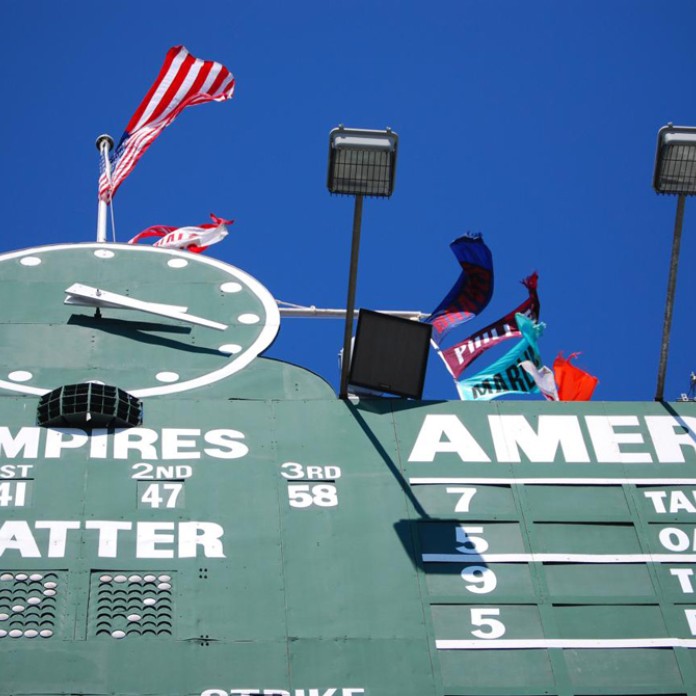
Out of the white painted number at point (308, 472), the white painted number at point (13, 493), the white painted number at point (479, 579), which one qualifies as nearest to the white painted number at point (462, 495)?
the white painted number at point (479, 579)

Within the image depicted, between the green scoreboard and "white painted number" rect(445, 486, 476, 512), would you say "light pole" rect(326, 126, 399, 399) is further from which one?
"white painted number" rect(445, 486, 476, 512)

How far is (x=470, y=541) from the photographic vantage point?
41.7ft

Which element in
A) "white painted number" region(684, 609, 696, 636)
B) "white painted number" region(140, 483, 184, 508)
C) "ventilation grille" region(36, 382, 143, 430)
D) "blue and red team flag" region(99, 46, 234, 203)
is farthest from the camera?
"blue and red team flag" region(99, 46, 234, 203)

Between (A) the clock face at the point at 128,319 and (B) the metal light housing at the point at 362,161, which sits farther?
(A) the clock face at the point at 128,319

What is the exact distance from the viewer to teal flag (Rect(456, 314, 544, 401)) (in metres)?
18.8

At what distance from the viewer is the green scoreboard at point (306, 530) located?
37.8ft

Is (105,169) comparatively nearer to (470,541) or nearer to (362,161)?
(362,161)

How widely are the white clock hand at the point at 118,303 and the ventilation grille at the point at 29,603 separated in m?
3.97

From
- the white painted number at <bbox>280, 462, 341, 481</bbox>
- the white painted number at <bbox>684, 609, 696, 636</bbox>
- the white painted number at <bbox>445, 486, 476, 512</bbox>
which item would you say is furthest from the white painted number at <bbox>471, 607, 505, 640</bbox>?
the white painted number at <bbox>280, 462, 341, 481</bbox>

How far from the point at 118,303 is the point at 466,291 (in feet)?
19.6

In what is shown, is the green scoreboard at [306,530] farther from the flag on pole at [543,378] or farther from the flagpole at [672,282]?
the flag on pole at [543,378]

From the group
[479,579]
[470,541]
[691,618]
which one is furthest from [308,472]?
[691,618]

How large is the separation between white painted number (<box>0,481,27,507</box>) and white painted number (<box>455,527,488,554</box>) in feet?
11.9

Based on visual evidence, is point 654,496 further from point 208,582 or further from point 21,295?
point 21,295
